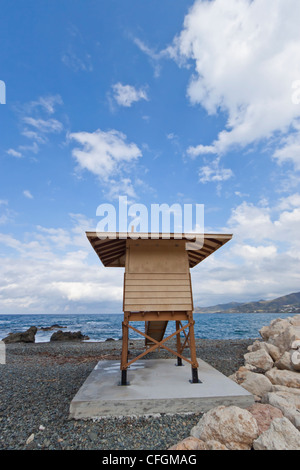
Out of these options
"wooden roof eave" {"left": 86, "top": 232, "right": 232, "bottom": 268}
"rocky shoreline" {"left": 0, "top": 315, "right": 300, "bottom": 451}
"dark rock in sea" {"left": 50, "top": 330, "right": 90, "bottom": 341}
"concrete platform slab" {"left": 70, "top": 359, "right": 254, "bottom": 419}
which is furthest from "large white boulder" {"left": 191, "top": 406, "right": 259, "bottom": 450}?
"dark rock in sea" {"left": 50, "top": 330, "right": 90, "bottom": 341}

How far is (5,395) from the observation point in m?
8.23

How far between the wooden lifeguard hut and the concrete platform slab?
0.59m

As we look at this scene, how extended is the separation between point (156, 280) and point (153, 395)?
3.39 m

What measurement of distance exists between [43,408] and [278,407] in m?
6.24

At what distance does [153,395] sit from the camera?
690cm

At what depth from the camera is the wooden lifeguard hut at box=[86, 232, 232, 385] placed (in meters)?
8.32

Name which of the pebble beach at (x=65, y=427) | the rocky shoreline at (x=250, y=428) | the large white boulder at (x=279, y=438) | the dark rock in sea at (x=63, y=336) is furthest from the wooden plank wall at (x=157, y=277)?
the dark rock in sea at (x=63, y=336)

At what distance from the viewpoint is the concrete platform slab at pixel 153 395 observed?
6402 millimetres

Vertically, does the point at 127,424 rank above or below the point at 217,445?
below

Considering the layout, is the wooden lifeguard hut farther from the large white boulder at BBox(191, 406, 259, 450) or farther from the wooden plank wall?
the large white boulder at BBox(191, 406, 259, 450)

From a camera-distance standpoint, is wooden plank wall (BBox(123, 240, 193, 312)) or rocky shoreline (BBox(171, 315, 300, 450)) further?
wooden plank wall (BBox(123, 240, 193, 312))
